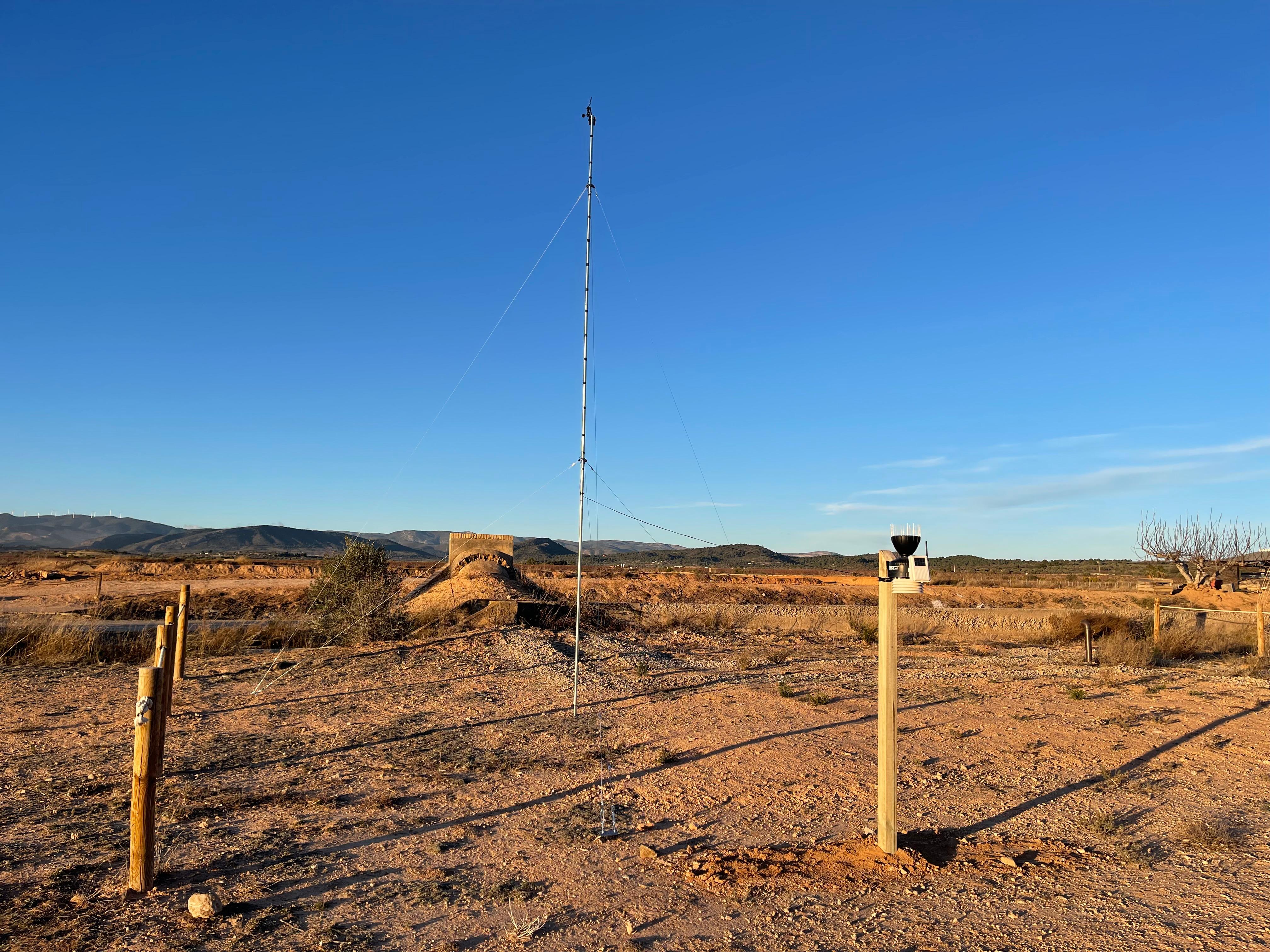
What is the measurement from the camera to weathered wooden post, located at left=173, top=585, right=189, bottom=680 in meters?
12.9

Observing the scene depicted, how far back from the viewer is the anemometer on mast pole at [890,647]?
19.5 ft

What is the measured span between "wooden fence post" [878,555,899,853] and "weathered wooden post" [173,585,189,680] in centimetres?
1069

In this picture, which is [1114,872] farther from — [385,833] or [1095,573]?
[1095,573]

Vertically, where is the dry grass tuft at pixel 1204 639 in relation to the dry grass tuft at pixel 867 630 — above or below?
above

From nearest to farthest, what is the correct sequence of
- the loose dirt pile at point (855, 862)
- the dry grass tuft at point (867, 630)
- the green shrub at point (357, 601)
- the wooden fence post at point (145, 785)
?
1. the wooden fence post at point (145, 785)
2. the loose dirt pile at point (855, 862)
3. the green shrub at point (357, 601)
4. the dry grass tuft at point (867, 630)

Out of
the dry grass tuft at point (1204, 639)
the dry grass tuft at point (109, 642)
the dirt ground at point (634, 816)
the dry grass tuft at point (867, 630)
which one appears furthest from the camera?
the dry grass tuft at point (867, 630)

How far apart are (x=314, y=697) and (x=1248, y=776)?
1203 cm

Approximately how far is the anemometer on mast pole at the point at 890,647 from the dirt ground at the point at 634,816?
392mm

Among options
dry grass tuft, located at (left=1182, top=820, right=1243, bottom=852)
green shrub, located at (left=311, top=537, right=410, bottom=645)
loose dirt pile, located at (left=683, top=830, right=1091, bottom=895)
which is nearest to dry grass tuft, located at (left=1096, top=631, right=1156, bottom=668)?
dry grass tuft, located at (left=1182, top=820, right=1243, bottom=852)

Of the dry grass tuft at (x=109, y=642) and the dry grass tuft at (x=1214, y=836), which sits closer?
the dry grass tuft at (x=1214, y=836)

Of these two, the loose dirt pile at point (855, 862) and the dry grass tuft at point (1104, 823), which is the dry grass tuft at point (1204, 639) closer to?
the dry grass tuft at point (1104, 823)

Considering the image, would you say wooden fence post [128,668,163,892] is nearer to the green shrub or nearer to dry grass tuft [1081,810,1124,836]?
dry grass tuft [1081,810,1124,836]

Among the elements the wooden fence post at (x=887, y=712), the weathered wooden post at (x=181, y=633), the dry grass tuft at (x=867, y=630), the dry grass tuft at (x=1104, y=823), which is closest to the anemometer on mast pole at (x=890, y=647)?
the wooden fence post at (x=887, y=712)

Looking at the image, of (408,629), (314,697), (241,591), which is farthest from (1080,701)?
(241,591)
